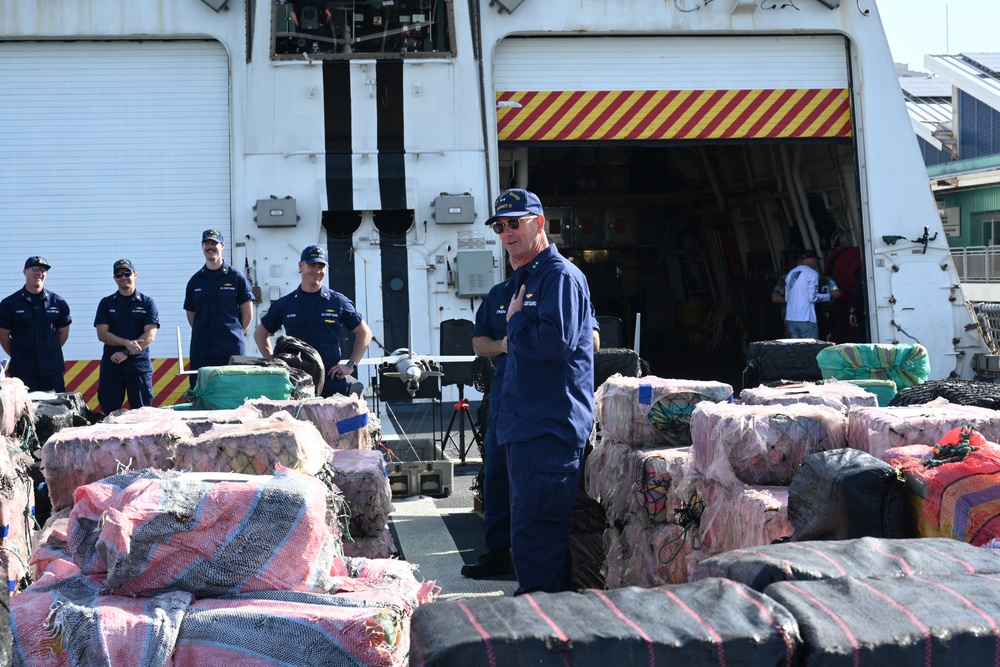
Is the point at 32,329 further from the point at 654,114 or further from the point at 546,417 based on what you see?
the point at 546,417

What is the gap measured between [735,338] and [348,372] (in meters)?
11.7

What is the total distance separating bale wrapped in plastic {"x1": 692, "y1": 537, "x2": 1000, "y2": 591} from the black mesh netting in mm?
2520

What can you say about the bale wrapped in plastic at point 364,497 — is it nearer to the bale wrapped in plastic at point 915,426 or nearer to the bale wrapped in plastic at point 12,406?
the bale wrapped in plastic at point 12,406

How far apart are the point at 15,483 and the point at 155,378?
220 inches

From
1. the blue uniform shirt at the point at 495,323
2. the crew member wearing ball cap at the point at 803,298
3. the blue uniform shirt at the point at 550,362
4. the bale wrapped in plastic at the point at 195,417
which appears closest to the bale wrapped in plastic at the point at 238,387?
the bale wrapped in plastic at the point at 195,417

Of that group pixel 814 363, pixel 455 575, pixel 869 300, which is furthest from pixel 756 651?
pixel 869 300

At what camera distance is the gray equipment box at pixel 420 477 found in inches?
321

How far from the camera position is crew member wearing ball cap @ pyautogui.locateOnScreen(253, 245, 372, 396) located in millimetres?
7961

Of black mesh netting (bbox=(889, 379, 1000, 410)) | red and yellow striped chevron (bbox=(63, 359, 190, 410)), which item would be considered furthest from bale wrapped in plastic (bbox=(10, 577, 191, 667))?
red and yellow striped chevron (bbox=(63, 359, 190, 410))

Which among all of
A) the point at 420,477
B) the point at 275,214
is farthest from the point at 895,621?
the point at 275,214

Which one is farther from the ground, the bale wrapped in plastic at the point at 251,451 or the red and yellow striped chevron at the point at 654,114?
the red and yellow striped chevron at the point at 654,114

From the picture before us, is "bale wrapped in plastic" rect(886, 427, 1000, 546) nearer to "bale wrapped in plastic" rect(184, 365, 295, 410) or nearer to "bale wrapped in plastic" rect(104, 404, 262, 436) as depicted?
"bale wrapped in plastic" rect(104, 404, 262, 436)

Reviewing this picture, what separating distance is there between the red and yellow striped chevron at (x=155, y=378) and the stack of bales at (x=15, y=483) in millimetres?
4203

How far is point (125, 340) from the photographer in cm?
927
